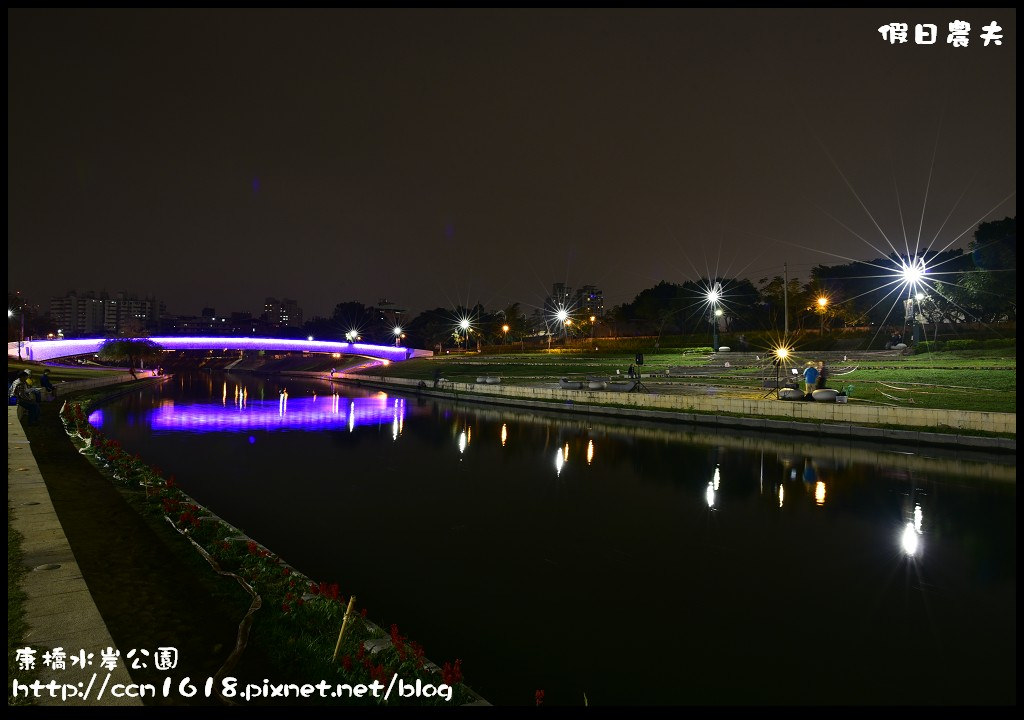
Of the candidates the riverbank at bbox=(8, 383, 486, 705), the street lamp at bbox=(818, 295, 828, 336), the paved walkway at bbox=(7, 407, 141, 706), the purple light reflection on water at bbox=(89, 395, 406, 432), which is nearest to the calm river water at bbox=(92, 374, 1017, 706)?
the riverbank at bbox=(8, 383, 486, 705)

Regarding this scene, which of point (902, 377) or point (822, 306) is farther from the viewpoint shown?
point (822, 306)

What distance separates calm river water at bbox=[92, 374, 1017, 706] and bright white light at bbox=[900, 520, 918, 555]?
6 cm

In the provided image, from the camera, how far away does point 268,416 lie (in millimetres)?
36969

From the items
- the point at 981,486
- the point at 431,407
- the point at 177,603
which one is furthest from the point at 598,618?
the point at 431,407

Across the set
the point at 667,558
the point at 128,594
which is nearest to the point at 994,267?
the point at 667,558

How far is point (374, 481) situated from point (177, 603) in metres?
9.90

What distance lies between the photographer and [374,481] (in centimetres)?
1747

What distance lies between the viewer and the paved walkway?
564 cm

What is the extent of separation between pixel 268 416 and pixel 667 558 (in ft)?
103

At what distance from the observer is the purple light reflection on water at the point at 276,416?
31266 millimetres

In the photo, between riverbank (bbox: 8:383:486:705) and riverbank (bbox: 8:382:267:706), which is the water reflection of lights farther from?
riverbank (bbox: 8:383:486:705)

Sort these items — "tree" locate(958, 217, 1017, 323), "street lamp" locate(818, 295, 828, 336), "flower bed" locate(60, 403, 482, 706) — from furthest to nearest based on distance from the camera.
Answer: "street lamp" locate(818, 295, 828, 336) < "tree" locate(958, 217, 1017, 323) < "flower bed" locate(60, 403, 482, 706)

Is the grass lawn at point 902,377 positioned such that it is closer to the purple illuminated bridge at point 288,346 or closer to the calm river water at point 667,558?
the calm river water at point 667,558

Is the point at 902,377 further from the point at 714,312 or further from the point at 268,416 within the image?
the point at 714,312
